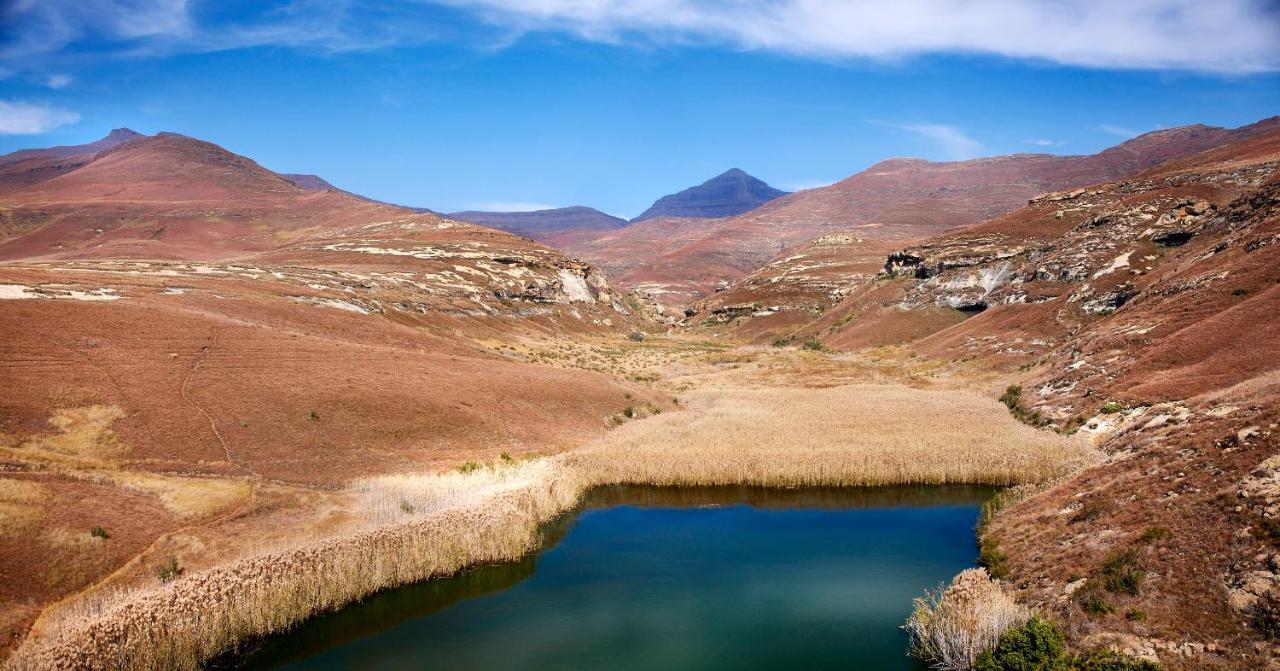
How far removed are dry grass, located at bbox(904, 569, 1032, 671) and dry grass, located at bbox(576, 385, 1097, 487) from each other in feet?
39.9

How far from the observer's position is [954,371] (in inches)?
2479

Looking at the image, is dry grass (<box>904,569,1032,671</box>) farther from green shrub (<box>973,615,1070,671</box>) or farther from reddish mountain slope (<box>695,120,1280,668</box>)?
reddish mountain slope (<box>695,120,1280,668</box>)

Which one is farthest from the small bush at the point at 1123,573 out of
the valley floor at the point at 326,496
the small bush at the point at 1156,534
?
the valley floor at the point at 326,496

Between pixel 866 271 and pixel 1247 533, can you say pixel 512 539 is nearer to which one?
pixel 1247 533

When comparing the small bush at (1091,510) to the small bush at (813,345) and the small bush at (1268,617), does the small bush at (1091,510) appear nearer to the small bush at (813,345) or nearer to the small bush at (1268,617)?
the small bush at (1268,617)

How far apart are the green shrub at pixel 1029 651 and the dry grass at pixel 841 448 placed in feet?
45.3

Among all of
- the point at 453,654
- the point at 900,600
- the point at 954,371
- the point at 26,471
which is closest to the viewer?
the point at 453,654

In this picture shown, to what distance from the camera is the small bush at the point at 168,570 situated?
1744 centimetres

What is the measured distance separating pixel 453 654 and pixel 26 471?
51.9 ft

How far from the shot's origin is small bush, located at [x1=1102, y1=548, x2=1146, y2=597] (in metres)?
13.6

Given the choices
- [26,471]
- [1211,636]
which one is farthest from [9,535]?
[1211,636]

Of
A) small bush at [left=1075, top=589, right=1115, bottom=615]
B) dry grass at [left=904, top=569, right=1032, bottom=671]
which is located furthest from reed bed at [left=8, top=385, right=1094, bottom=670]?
small bush at [left=1075, top=589, right=1115, bottom=615]

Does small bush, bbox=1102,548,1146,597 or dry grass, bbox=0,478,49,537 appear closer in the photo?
small bush, bbox=1102,548,1146,597

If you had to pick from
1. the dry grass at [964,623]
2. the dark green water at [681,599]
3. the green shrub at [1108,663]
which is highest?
the green shrub at [1108,663]
